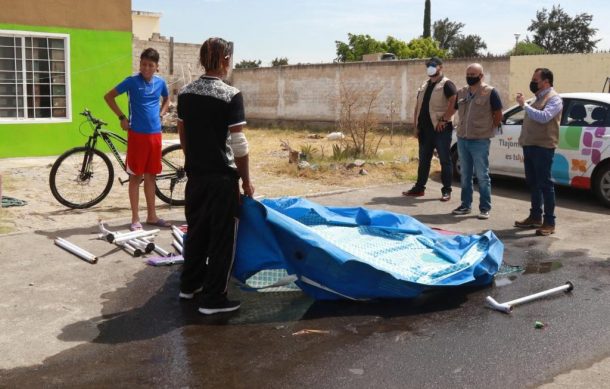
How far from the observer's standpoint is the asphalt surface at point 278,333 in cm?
401

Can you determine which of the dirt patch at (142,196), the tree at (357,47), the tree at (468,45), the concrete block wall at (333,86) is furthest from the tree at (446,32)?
the dirt patch at (142,196)

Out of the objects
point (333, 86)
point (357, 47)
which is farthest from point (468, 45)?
point (333, 86)

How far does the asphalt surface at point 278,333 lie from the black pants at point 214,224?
30cm

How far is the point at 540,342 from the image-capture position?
4.59 metres

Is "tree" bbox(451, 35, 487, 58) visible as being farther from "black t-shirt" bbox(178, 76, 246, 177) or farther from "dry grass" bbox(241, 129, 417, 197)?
"black t-shirt" bbox(178, 76, 246, 177)

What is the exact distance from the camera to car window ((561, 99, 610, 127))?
31.9ft

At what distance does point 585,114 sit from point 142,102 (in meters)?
6.51

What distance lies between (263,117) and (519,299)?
86.3ft

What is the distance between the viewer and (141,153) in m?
7.48

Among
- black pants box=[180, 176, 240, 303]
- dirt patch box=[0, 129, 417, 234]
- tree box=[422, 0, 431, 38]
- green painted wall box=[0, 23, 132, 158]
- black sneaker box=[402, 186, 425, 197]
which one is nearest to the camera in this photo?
black pants box=[180, 176, 240, 303]

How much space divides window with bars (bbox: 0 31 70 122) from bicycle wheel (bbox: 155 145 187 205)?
6.41 m

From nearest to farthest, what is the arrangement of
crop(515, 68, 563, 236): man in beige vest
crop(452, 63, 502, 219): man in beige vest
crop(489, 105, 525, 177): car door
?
1. crop(515, 68, 563, 236): man in beige vest
2. crop(452, 63, 502, 219): man in beige vest
3. crop(489, 105, 525, 177): car door

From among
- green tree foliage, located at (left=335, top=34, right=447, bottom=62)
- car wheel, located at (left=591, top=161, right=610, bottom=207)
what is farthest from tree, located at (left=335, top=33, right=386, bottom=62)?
car wheel, located at (left=591, top=161, right=610, bottom=207)

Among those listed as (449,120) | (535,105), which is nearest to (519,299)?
(535,105)
